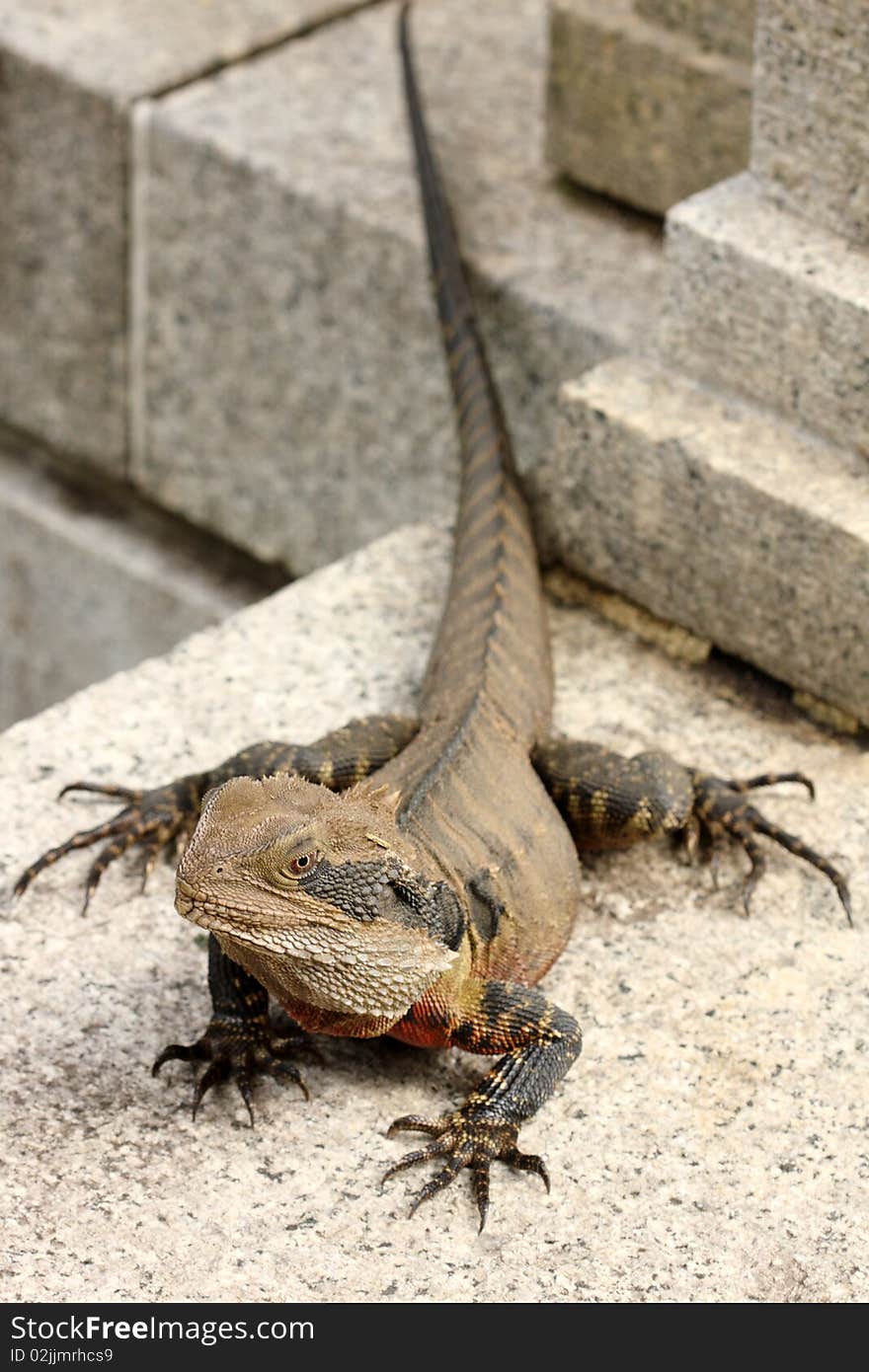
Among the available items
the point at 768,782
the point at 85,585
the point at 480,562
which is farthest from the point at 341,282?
the point at 768,782

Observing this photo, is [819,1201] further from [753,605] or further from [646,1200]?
[753,605]

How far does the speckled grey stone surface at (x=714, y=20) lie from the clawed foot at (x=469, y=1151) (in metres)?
3.17

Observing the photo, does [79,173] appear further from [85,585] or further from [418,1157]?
[418,1157]

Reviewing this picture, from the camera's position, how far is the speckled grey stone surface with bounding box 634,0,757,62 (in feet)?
17.4

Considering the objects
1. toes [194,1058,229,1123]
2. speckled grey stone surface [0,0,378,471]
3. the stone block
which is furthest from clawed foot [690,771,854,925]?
speckled grey stone surface [0,0,378,471]

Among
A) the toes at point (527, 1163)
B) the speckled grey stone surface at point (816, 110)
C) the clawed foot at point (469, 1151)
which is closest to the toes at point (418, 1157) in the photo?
the clawed foot at point (469, 1151)

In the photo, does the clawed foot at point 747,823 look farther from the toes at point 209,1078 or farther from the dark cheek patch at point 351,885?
the toes at point 209,1078

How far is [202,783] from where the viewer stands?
4.30 meters

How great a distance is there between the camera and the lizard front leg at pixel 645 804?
4188 millimetres

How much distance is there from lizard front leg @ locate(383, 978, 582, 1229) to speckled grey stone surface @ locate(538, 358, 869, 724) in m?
1.32

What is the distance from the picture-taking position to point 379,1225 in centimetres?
335

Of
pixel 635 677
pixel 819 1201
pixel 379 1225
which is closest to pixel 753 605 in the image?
pixel 635 677

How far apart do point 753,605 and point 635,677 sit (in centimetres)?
34

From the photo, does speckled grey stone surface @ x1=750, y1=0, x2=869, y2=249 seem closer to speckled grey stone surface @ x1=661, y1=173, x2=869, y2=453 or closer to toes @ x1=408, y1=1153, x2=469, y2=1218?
speckled grey stone surface @ x1=661, y1=173, x2=869, y2=453
